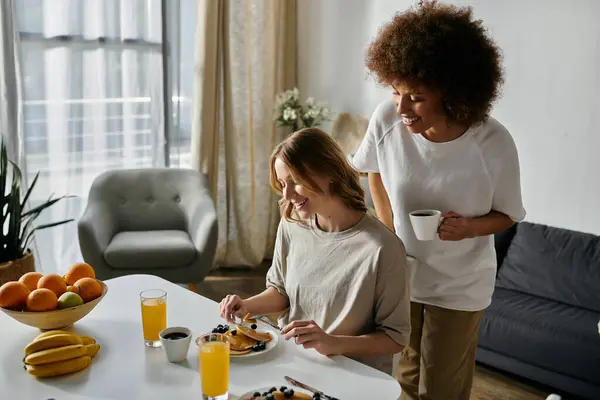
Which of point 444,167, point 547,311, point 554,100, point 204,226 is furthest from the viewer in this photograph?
point 204,226

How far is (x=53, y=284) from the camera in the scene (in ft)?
5.19

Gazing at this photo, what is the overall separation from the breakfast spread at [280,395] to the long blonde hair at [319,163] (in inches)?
20.8

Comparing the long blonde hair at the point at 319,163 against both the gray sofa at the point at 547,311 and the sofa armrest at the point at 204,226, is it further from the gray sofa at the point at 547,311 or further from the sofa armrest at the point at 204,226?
the sofa armrest at the point at 204,226

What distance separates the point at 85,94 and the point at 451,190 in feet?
8.75

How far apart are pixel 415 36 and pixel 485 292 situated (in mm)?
720

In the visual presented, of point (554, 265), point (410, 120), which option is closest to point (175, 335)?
point (410, 120)

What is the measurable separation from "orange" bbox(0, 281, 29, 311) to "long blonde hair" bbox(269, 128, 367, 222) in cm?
68

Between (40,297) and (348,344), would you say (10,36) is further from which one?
(348,344)

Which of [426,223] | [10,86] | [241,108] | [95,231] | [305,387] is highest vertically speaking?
[10,86]

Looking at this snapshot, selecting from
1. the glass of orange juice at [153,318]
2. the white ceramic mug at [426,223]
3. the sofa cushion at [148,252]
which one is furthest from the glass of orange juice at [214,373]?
the sofa cushion at [148,252]

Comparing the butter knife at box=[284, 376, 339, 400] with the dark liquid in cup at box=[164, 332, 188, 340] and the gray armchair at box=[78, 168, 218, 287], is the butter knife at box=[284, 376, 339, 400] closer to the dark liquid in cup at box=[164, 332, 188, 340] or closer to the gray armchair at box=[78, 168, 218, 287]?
the dark liquid in cup at box=[164, 332, 188, 340]

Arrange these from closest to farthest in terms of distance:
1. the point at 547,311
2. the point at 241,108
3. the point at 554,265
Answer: the point at 547,311
the point at 554,265
the point at 241,108

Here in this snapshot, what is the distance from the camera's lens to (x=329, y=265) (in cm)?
165

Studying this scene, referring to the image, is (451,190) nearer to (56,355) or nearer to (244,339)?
(244,339)
